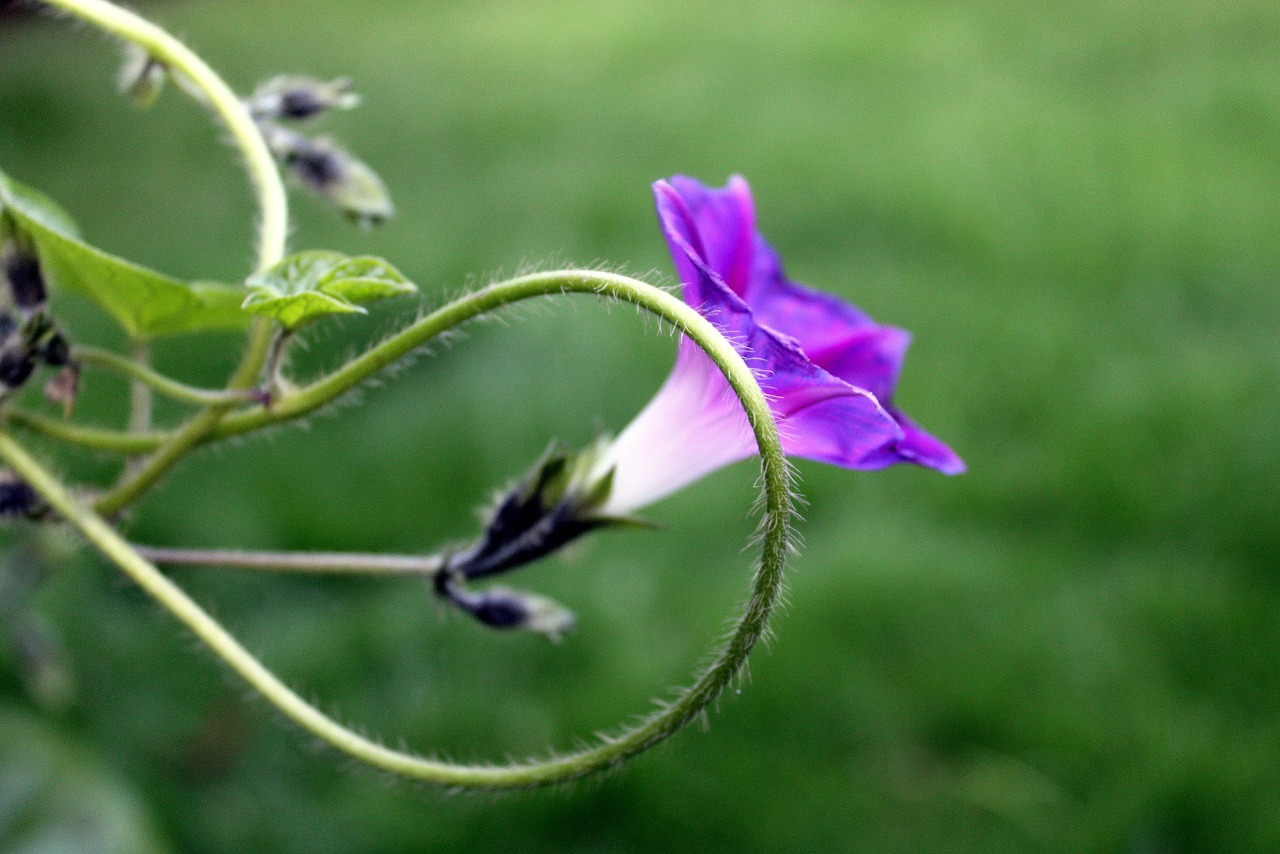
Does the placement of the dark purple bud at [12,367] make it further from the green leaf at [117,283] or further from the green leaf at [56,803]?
the green leaf at [56,803]

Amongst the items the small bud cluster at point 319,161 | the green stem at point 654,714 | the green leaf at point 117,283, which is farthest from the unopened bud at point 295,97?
the green stem at point 654,714

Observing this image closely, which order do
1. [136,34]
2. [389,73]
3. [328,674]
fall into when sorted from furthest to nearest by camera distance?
[389,73], [328,674], [136,34]

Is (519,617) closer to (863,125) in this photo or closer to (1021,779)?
(1021,779)

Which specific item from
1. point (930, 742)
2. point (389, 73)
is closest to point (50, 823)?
point (930, 742)

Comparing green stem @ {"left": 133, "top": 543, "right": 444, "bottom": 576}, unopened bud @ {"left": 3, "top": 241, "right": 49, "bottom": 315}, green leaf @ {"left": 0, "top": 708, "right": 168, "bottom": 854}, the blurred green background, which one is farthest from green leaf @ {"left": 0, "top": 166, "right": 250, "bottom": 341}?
green leaf @ {"left": 0, "top": 708, "right": 168, "bottom": 854}

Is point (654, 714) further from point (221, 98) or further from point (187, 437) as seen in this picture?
point (221, 98)

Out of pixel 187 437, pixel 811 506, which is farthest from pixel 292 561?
pixel 811 506
